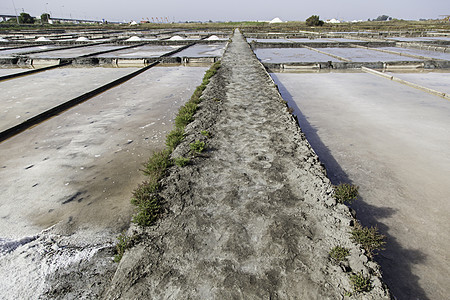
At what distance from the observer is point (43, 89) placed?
11.1 m

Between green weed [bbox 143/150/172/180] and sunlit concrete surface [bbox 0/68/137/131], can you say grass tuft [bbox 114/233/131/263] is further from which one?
sunlit concrete surface [bbox 0/68/137/131]

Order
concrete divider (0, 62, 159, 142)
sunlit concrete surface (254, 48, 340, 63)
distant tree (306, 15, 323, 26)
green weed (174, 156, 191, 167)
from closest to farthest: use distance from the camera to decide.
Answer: green weed (174, 156, 191, 167) < concrete divider (0, 62, 159, 142) < sunlit concrete surface (254, 48, 340, 63) < distant tree (306, 15, 323, 26)

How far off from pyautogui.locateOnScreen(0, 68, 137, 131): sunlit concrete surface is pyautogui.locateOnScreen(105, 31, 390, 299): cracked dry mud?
20.4ft

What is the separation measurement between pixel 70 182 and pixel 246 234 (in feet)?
10.9

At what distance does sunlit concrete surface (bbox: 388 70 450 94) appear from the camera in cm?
1098

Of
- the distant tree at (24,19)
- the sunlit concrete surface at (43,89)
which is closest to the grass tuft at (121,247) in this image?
the sunlit concrete surface at (43,89)

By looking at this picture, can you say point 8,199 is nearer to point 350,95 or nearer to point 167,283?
point 167,283

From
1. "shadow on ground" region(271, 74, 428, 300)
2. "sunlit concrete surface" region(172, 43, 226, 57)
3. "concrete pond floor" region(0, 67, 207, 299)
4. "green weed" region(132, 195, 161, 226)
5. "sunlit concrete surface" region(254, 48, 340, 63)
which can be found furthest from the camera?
"sunlit concrete surface" region(172, 43, 226, 57)

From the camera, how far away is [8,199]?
4129 mm

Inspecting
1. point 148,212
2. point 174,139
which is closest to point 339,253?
point 148,212

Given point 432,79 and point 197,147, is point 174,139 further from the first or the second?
point 432,79

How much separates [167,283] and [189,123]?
4629 mm

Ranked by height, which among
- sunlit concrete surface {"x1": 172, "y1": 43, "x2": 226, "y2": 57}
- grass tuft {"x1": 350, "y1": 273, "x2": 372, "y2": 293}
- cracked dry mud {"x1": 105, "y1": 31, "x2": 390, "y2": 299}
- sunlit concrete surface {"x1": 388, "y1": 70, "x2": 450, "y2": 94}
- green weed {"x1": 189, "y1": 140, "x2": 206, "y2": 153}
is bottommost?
cracked dry mud {"x1": 105, "y1": 31, "x2": 390, "y2": 299}

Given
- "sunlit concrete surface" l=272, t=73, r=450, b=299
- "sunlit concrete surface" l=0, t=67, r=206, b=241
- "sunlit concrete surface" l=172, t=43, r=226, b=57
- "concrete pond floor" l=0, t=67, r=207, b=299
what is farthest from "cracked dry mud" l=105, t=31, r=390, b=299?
"sunlit concrete surface" l=172, t=43, r=226, b=57
